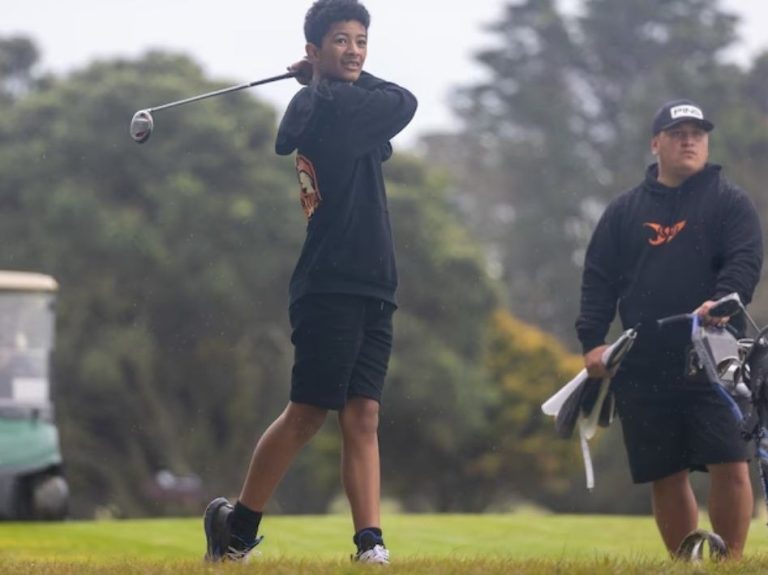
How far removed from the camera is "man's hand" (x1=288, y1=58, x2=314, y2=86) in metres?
6.99

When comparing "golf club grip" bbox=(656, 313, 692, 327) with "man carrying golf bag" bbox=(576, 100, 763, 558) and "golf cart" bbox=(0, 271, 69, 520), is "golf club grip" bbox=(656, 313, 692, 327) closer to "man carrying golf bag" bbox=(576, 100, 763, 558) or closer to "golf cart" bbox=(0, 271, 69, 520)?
"man carrying golf bag" bbox=(576, 100, 763, 558)

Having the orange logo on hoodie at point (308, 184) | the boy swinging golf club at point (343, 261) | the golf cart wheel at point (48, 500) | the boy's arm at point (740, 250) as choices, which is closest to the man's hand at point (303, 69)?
the boy swinging golf club at point (343, 261)

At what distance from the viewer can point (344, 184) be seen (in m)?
6.75

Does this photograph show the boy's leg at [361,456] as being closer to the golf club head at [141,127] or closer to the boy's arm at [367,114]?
the boy's arm at [367,114]

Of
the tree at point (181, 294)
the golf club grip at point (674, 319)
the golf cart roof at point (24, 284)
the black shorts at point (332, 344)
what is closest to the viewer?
the black shorts at point (332, 344)

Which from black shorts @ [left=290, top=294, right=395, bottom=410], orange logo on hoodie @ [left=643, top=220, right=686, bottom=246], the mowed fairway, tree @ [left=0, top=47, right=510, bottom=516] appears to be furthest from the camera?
tree @ [left=0, top=47, right=510, bottom=516]

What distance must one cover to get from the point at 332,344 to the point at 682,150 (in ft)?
6.66

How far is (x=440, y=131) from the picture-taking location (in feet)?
203

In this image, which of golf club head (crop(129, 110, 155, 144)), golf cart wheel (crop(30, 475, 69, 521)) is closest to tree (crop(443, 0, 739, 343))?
golf cart wheel (crop(30, 475, 69, 521))

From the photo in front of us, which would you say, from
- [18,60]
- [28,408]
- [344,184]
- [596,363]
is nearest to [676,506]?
[596,363]

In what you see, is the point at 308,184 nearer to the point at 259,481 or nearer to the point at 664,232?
the point at 259,481

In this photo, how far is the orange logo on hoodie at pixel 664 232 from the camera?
7.89 m

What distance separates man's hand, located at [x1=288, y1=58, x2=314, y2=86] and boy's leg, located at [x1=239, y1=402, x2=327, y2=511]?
3.86 feet

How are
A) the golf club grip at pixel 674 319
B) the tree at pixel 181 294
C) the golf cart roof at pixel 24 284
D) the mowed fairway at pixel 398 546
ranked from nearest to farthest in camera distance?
the mowed fairway at pixel 398 546, the golf club grip at pixel 674 319, the golf cart roof at pixel 24 284, the tree at pixel 181 294
